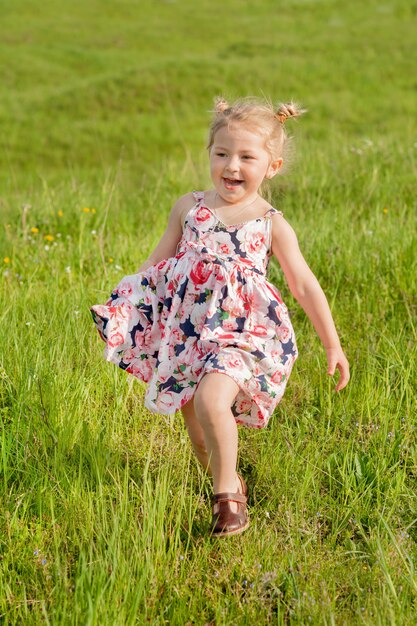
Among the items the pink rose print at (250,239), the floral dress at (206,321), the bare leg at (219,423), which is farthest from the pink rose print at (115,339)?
the pink rose print at (250,239)

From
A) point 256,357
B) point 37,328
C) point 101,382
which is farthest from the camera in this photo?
point 37,328

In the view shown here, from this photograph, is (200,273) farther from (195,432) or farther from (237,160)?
(195,432)

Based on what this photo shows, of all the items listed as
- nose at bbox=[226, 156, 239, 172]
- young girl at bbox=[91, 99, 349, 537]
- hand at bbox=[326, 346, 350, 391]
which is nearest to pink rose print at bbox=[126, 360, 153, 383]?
young girl at bbox=[91, 99, 349, 537]

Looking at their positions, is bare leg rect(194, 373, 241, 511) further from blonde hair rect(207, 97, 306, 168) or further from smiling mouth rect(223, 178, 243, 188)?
blonde hair rect(207, 97, 306, 168)

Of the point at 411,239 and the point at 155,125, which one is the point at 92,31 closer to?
the point at 155,125

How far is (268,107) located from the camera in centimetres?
278

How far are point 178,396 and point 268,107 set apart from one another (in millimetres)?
1009

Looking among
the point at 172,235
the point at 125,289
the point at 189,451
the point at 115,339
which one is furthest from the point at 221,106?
the point at 189,451

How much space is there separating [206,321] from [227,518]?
1.97ft

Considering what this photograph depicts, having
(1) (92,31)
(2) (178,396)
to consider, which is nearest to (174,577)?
(2) (178,396)

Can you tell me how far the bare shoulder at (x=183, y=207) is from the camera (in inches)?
113

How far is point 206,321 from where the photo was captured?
2.59m

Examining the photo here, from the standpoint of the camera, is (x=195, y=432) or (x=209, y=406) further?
(x=195, y=432)

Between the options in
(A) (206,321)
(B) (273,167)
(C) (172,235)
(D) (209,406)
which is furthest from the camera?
(C) (172,235)
